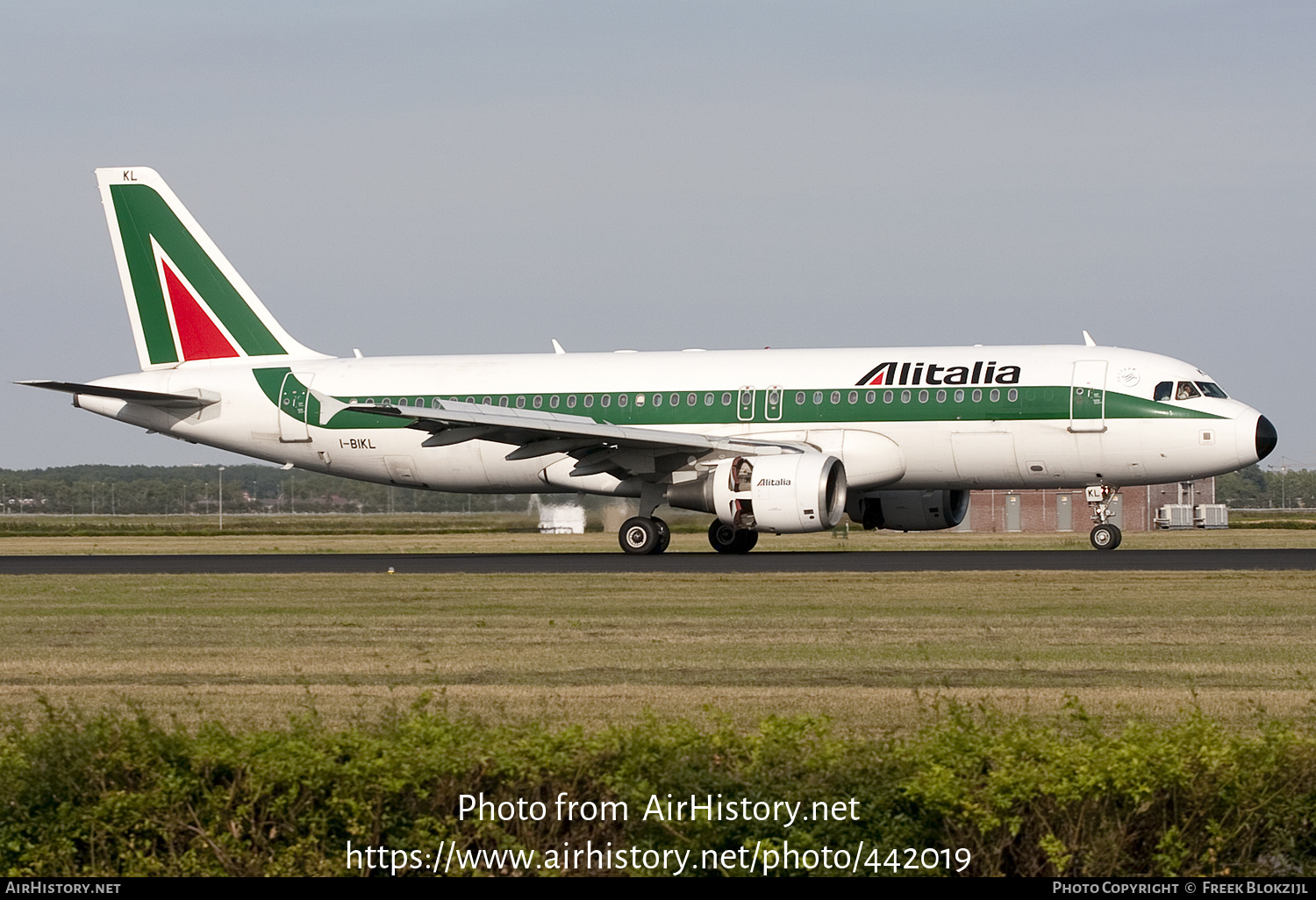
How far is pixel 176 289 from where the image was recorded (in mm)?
38781

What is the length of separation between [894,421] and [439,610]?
13748 mm

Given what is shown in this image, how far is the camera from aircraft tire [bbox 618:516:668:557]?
34156 millimetres

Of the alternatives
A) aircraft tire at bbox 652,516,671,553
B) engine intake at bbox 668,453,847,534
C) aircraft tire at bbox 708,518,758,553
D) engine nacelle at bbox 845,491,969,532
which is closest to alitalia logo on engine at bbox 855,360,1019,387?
engine intake at bbox 668,453,847,534

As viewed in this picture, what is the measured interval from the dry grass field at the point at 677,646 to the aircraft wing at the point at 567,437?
580cm

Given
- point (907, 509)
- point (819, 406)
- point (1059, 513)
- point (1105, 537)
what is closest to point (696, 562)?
point (819, 406)

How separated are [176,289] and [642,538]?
13.7 meters

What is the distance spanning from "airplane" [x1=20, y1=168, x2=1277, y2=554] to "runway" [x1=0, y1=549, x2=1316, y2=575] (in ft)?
3.74

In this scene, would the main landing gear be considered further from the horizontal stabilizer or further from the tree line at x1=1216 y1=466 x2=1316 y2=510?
the tree line at x1=1216 y1=466 x2=1316 y2=510

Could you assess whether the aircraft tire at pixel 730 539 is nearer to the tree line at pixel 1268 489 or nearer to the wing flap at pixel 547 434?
the wing flap at pixel 547 434

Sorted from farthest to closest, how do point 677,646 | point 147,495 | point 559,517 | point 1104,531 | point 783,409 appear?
point 147,495 → point 559,517 → point 1104,531 → point 783,409 → point 677,646

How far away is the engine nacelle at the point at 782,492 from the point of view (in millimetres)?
29984

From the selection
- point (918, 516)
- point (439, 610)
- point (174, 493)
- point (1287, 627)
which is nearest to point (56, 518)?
point (174, 493)

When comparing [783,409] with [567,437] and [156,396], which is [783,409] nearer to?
[567,437]

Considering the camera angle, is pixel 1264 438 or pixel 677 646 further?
pixel 1264 438
